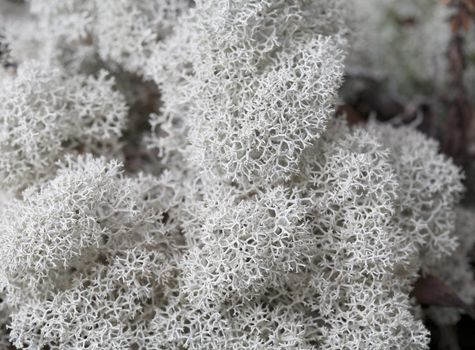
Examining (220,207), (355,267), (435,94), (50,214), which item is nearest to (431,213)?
(355,267)

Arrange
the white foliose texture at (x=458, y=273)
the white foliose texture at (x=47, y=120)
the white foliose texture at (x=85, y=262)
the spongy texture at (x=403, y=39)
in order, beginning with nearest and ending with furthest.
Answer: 1. the white foliose texture at (x=85, y=262)
2. the white foliose texture at (x=47, y=120)
3. the white foliose texture at (x=458, y=273)
4. the spongy texture at (x=403, y=39)

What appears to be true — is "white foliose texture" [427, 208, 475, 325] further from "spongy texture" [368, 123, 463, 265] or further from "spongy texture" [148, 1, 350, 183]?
"spongy texture" [148, 1, 350, 183]

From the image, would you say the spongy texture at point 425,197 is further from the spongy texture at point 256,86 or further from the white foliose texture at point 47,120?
the white foliose texture at point 47,120

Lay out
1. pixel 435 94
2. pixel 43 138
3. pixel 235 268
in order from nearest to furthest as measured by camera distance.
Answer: pixel 235 268 < pixel 43 138 < pixel 435 94

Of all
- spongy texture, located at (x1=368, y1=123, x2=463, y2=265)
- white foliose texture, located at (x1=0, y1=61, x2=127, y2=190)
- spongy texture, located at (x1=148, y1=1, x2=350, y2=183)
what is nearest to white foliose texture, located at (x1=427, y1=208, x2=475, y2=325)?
spongy texture, located at (x1=368, y1=123, x2=463, y2=265)

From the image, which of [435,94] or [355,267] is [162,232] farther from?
[435,94]

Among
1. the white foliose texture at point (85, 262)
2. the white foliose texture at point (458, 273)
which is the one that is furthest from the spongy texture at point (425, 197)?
the white foliose texture at point (85, 262)
